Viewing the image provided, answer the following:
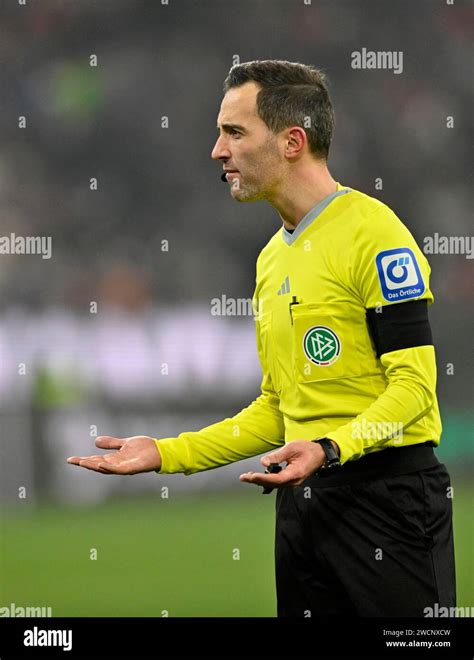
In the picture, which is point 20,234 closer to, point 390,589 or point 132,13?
point 132,13

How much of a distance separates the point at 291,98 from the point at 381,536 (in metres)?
0.99

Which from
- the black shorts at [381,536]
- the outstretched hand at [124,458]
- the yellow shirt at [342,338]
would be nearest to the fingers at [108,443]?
the outstretched hand at [124,458]

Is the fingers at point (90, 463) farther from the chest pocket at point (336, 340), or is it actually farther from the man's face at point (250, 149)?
the man's face at point (250, 149)

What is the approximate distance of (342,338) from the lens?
198cm

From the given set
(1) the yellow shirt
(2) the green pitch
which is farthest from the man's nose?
(2) the green pitch

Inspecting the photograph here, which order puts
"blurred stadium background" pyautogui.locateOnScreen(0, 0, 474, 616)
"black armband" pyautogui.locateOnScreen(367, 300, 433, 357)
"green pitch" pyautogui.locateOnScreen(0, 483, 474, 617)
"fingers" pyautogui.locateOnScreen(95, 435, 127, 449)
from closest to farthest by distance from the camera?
"black armband" pyautogui.locateOnScreen(367, 300, 433, 357) → "fingers" pyautogui.locateOnScreen(95, 435, 127, 449) → "green pitch" pyautogui.locateOnScreen(0, 483, 474, 617) → "blurred stadium background" pyautogui.locateOnScreen(0, 0, 474, 616)

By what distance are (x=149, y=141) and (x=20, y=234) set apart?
1035 mm

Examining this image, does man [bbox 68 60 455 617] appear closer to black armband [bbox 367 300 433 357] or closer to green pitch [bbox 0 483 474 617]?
black armband [bbox 367 300 433 357]

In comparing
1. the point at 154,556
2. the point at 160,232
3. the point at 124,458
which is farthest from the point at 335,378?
the point at 160,232

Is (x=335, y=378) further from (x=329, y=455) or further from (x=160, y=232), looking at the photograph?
(x=160, y=232)

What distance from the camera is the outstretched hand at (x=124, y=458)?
6.49 feet

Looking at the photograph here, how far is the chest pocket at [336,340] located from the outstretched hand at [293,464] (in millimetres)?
260

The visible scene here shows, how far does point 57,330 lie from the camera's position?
5484 mm

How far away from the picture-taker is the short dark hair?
2.15m
